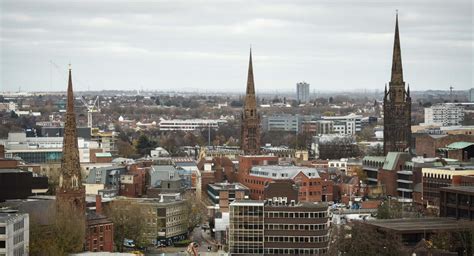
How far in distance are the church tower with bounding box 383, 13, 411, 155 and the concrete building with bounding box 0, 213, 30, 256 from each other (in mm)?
72189

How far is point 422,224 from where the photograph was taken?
90.1 m

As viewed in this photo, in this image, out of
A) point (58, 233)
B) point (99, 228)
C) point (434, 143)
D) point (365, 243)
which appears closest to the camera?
point (365, 243)

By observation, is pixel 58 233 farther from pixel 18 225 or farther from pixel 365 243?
pixel 365 243

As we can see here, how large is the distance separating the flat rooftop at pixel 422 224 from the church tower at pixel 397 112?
52807 millimetres

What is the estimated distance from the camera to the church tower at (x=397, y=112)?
147 metres

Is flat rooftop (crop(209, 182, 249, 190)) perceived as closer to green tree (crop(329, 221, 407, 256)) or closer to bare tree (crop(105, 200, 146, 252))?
bare tree (crop(105, 200, 146, 252))

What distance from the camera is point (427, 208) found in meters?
114

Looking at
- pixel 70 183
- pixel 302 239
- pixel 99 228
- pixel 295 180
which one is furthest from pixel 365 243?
pixel 295 180

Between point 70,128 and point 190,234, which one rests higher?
point 70,128

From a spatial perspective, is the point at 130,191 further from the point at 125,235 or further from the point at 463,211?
the point at 463,211

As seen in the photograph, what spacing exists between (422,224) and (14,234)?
27.9 meters

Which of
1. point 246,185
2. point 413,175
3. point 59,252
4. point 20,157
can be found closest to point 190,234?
point 246,185

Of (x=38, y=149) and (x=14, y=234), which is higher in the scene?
(x=14, y=234)

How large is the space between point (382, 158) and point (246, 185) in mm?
18859
